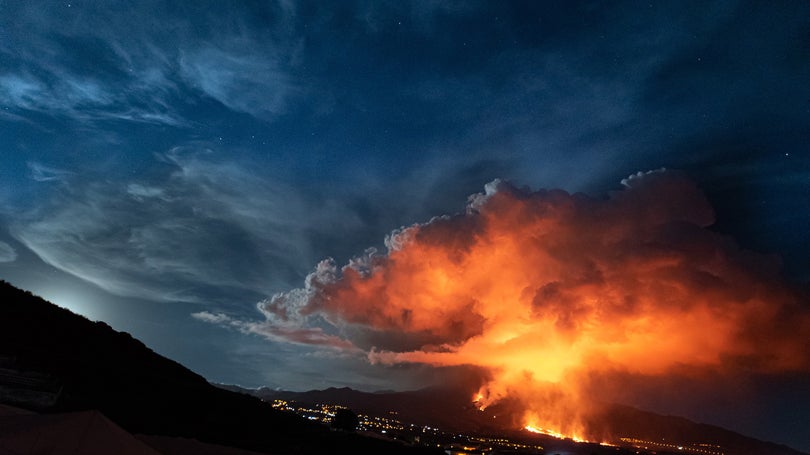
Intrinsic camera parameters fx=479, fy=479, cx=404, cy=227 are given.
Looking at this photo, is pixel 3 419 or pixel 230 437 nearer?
pixel 3 419

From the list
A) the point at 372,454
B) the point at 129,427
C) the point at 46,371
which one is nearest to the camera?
the point at 46,371

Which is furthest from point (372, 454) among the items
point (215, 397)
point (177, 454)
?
point (177, 454)

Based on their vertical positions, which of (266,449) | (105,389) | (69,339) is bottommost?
(266,449)

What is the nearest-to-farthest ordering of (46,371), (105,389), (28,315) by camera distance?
(46,371) < (105,389) < (28,315)

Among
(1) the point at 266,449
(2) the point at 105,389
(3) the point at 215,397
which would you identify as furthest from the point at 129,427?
(3) the point at 215,397

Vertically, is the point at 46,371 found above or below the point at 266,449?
above

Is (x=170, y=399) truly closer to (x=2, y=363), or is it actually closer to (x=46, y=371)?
(x=46, y=371)
